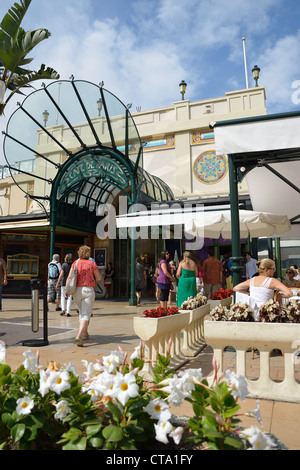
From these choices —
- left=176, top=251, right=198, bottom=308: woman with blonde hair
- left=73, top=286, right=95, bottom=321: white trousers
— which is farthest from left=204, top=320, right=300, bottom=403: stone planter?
left=176, top=251, right=198, bottom=308: woman with blonde hair

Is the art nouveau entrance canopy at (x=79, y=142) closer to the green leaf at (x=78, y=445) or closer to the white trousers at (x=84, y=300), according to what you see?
the white trousers at (x=84, y=300)

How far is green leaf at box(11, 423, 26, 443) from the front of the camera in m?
1.38

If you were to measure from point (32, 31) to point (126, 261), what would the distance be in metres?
10.5

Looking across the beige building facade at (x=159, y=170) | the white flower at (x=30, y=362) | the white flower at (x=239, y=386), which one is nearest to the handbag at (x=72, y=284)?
the white flower at (x=30, y=362)

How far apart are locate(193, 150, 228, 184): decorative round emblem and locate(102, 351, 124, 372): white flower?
15.1 meters

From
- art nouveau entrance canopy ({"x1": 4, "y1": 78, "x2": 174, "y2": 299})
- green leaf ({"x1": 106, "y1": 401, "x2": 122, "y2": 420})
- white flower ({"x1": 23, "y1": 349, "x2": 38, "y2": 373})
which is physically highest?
art nouveau entrance canopy ({"x1": 4, "y1": 78, "x2": 174, "y2": 299})

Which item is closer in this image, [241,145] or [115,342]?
[241,145]

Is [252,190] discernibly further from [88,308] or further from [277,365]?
[88,308]

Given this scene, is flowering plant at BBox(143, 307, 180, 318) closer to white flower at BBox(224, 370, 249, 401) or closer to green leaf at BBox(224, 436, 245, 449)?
white flower at BBox(224, 370, 249, 401)

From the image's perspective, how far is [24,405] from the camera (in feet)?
4.77

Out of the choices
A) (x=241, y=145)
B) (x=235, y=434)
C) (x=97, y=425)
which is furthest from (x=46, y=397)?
(x=241, y=145)

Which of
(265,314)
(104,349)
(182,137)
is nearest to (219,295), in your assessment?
(104,349)

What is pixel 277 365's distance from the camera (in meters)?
4.27

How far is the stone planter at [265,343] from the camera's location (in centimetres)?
312
